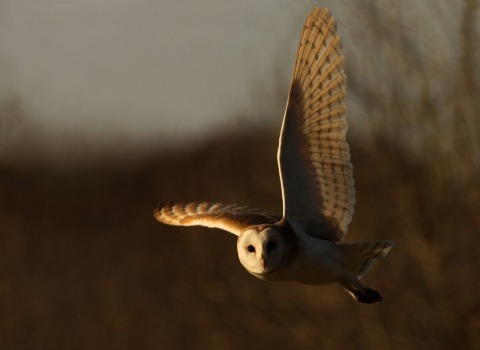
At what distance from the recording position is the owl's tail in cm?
575

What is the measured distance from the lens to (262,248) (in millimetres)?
5246

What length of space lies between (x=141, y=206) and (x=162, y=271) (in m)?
3.96

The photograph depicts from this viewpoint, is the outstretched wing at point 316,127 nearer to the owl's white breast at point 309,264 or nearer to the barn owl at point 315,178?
the barn owl at point 315,178

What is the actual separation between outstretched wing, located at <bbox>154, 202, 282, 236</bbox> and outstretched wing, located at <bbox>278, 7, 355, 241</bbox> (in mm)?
326

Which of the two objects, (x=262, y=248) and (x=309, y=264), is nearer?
(x=262, y=248)

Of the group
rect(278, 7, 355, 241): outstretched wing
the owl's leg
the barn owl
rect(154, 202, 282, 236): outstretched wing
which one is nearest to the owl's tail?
the barn owl

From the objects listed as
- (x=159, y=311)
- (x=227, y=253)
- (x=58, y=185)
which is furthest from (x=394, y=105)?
(x=58, y=185)

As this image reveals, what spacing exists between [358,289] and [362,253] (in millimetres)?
273

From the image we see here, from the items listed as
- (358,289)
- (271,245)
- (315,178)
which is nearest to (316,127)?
(315,178)

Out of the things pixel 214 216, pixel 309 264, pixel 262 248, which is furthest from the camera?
pixel 214 216

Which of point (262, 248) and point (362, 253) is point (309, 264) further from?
point (362, 253)

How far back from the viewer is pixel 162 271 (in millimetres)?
22609

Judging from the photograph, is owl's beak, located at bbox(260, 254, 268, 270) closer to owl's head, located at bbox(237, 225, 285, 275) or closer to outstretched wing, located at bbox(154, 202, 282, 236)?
owl's head, located at bbox(237, 225, 285, 275)

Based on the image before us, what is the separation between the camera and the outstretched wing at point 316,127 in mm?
5496
